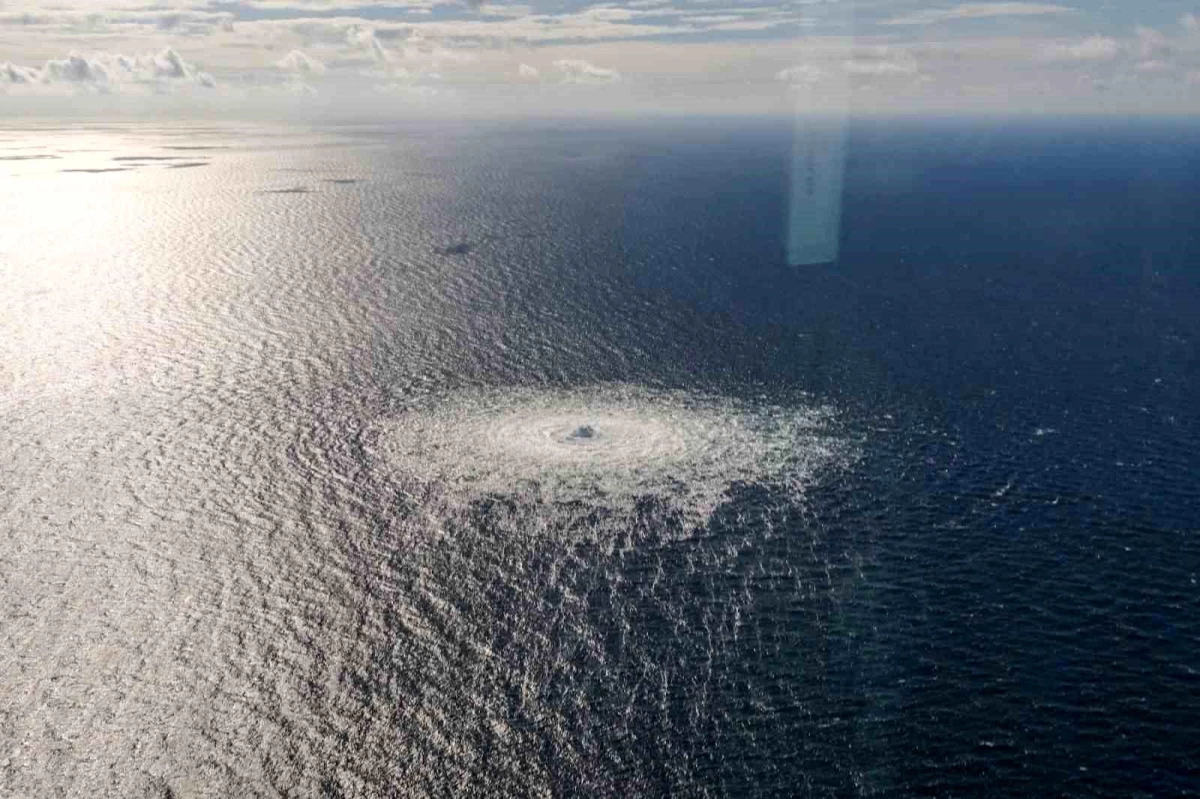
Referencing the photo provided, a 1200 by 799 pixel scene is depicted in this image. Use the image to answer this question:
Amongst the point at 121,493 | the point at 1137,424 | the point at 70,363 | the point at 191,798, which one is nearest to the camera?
the point at 191,798

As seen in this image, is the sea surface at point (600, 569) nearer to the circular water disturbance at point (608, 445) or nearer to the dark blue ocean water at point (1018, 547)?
the dark blue ocean water at point (1018, 547)

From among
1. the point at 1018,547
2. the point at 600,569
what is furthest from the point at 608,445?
the point at 1018,547

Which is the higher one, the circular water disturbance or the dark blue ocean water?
the circular water disturbance

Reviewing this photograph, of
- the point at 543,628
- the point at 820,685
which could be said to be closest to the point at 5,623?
A: the point at 543,628

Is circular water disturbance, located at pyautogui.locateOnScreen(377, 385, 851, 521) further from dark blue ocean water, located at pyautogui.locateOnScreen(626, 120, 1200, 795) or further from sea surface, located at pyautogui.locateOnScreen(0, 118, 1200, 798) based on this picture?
dark blue ocean water, located at pyautogui.locateOnScreen(626, 120, 1200, 795)

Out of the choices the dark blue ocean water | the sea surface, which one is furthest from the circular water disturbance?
the dark blue ocean water

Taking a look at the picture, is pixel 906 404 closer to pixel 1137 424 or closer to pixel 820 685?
pixel 1137 424

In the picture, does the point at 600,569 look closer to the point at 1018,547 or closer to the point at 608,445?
the point at 608,445

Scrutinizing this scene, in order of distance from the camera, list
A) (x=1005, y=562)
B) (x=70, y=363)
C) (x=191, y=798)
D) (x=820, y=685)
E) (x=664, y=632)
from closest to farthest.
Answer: (x=191, y=798)
(x=820, y=685)
(x=664, y=632)
(x=1005, y=562)
(x=70, y=363)

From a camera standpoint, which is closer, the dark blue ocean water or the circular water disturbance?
the dark blue ocean water
